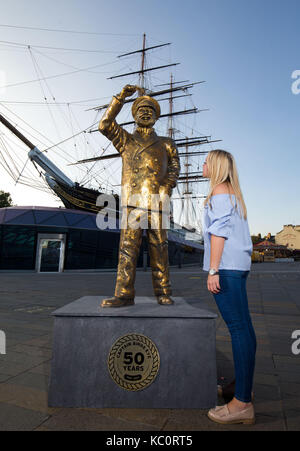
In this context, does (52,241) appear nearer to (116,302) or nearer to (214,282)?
(116,302)

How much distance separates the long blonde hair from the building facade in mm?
78020

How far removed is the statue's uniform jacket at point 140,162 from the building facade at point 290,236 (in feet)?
254

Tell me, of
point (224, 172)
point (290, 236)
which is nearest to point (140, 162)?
point (224, 172)

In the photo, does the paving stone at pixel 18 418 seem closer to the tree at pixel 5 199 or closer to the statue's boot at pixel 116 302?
the statue's boot at pixel 116 302

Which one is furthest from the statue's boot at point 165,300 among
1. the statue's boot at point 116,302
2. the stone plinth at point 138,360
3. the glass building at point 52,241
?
the glass building at point 52,241

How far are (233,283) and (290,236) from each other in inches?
3153

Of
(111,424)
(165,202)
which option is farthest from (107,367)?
(165,202)

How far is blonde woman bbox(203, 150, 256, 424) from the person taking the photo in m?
1.87

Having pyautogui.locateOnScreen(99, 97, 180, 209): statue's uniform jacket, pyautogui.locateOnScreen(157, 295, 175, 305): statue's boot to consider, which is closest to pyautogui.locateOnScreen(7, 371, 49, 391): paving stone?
pyautogui.locateOnScreen(157, 295, 175, 305): statue's boot

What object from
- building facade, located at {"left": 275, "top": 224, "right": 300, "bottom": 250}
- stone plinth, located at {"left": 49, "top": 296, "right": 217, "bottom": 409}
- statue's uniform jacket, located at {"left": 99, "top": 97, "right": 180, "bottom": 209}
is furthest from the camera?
building facade, located at {"left": 275, "top": 224, "right": 300, "bottom": 250}

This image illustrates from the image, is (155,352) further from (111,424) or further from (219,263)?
(219,263)

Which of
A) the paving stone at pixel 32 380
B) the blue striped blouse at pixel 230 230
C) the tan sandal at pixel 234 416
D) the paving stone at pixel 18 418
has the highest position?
the blue striped blouse at pixel 230 230

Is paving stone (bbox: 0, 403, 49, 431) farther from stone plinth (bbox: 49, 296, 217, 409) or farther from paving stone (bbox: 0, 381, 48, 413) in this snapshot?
stone plinth (bbox: 49, 296, 217, 409)

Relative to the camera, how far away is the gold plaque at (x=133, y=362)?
212 centimetres
